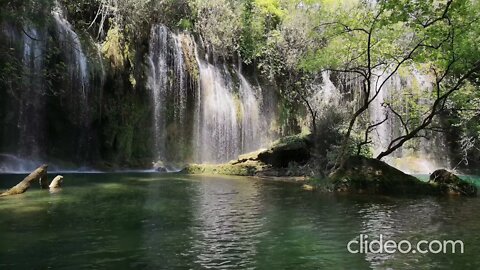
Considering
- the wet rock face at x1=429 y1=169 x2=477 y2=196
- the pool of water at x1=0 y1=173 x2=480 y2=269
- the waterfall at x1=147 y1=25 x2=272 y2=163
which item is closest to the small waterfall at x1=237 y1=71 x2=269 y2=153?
the waterfall at x1=147 y1=25 x2=272 y2=163

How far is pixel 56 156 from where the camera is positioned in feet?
79.1

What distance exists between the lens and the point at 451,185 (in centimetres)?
1453

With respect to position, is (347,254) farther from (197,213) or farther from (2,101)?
(2,101)

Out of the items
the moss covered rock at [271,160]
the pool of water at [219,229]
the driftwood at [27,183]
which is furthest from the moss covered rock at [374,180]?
the driftwood at [27,183]

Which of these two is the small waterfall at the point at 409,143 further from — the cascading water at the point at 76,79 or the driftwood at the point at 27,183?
the driftwood at the point at 27,183

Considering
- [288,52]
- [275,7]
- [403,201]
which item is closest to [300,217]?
[403,201]

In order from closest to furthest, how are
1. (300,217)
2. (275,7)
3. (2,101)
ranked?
(300,217), (2,101), (275,7)

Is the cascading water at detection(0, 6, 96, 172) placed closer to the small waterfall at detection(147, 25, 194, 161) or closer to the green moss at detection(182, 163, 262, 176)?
the small waterfall at detection(147, 25, 194, 161)

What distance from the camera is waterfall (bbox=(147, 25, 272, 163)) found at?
2778 cm

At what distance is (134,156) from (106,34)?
7.15 metres

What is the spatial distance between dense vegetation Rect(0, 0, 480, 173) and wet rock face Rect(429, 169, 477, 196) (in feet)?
5.53

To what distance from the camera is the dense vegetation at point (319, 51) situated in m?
14.2

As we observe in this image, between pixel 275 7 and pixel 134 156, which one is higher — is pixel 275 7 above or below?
above
